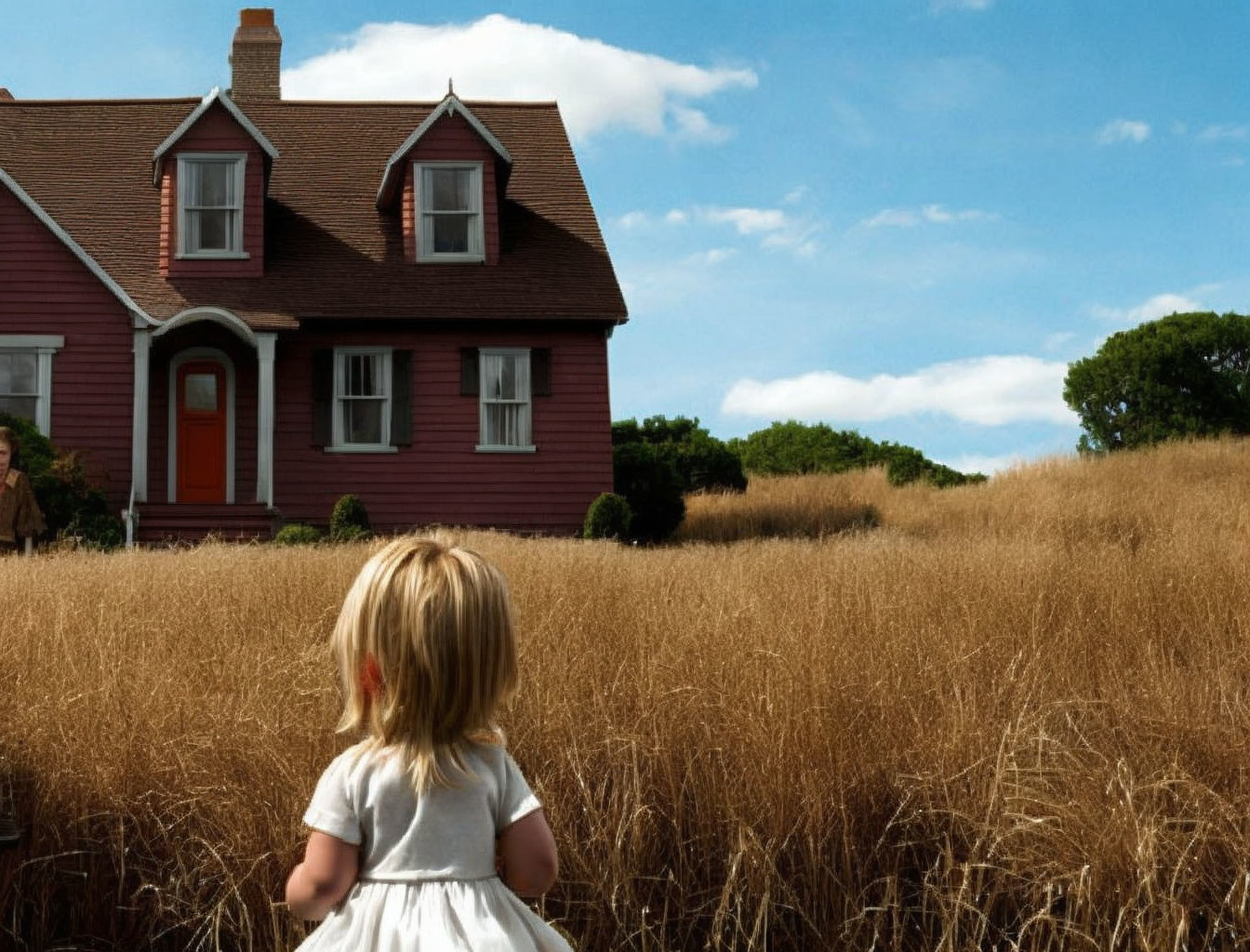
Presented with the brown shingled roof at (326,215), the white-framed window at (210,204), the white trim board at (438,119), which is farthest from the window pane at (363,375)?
the white trim board at (438,119)

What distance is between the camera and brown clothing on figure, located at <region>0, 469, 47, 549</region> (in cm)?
1247

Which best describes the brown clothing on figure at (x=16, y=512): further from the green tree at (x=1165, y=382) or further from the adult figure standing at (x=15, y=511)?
the green tree at (x=1165, y=382)

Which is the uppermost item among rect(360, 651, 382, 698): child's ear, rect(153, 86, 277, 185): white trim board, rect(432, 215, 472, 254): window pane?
rect(153, 86, 277, 185): white trim board

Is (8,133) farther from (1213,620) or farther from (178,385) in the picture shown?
(1213,620)

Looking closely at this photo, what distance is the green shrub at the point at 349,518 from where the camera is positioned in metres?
18.8

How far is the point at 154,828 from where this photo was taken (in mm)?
5094

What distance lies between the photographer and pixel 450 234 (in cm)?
2156

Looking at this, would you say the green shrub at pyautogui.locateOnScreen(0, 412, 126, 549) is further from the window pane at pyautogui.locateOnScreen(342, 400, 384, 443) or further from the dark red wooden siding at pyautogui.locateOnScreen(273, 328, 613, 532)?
the window pane at pyautogui.locateOnScreen(342, 400, 384, 443)

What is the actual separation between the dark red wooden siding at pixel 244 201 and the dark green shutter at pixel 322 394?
165cm

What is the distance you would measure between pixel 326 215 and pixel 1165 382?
20.4m

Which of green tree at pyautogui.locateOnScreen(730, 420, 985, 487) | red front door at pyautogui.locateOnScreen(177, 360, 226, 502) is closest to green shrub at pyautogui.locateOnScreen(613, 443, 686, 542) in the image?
red front door at pyautogui.locateOnScreen(177, 360, 226, 502)

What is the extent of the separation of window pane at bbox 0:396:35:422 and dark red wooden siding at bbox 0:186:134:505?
0.34m

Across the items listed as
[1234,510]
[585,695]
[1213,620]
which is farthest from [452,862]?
[1234,510]

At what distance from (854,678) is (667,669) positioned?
805 mm
